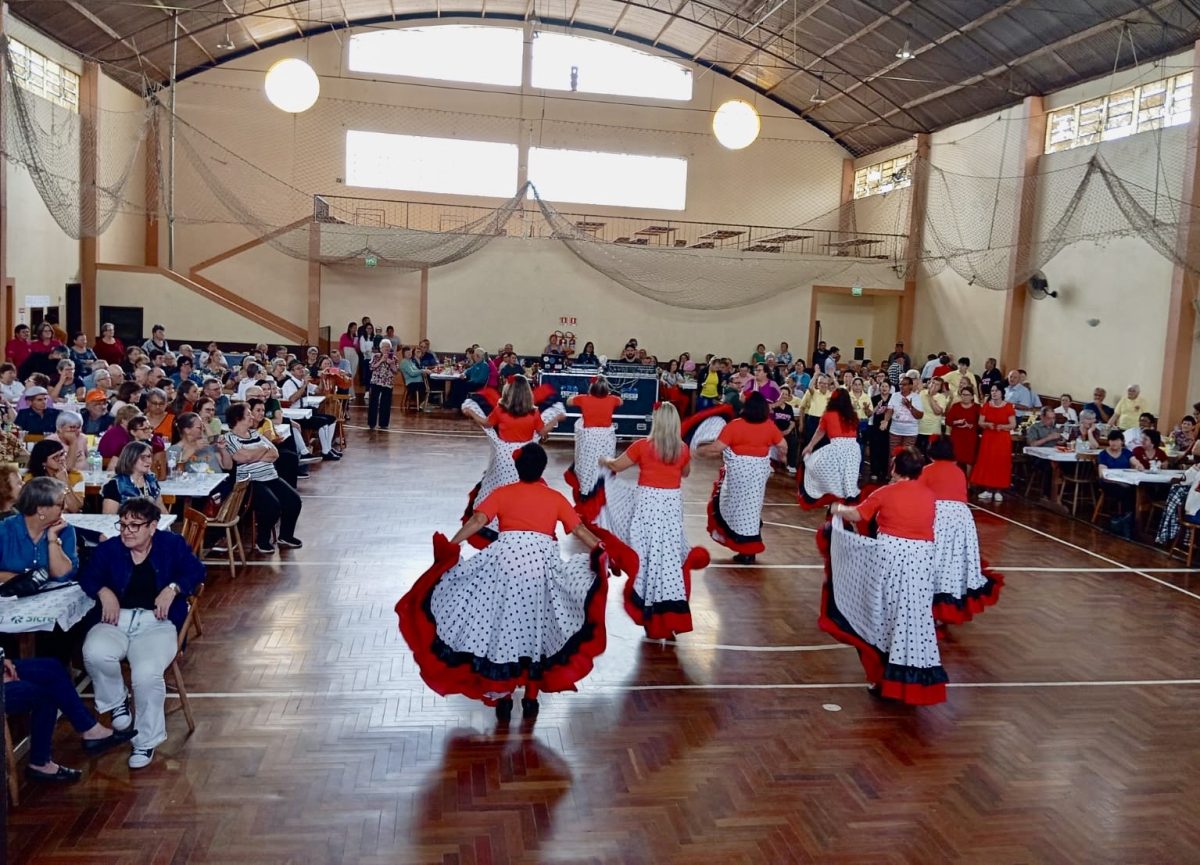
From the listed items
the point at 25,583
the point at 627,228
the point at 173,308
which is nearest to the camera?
the point at 25,583

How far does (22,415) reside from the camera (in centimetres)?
780

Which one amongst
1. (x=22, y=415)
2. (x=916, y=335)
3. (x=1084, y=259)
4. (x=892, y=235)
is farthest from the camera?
(x=916, y=335)

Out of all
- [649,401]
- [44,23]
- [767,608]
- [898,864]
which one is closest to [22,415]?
[767,608]

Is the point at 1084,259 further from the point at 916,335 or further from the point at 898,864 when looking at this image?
the point at 898,864

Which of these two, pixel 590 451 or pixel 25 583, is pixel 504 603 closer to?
pixel 25 583

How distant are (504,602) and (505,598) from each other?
2 cm

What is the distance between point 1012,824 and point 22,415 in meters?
7.17

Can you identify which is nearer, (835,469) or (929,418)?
(835,469)

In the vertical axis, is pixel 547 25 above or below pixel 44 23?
above

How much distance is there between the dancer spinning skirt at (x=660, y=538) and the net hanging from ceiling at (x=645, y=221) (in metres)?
6.88

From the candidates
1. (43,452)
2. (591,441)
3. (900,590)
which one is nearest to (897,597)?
(900,590)

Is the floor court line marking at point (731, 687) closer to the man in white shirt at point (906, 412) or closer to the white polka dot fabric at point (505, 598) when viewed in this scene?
the white polka dot fabric at point (505, 598)

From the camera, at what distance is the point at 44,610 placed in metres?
3.99

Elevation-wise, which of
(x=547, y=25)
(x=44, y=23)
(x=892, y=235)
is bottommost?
(x=892, y=235)
